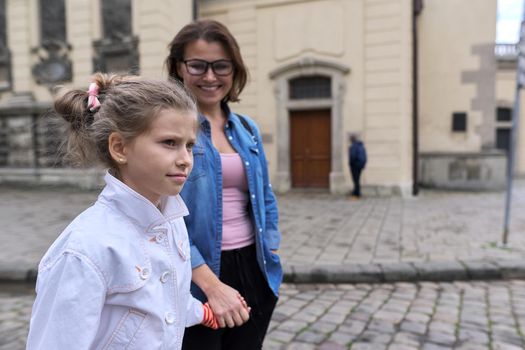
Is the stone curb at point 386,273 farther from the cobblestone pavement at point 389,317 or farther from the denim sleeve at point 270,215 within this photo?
the denim sleeve at point 270,215

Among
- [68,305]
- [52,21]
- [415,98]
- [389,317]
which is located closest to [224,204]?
[68,305]

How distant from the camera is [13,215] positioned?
Answer: 7.71 meters

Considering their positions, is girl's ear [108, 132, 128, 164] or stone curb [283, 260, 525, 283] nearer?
girl's ear [108, 132, 128, 164]

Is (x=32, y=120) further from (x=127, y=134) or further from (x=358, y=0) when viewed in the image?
(x=127, y=134)

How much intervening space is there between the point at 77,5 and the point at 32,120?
11.6 feet

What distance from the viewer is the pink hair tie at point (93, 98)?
114cm

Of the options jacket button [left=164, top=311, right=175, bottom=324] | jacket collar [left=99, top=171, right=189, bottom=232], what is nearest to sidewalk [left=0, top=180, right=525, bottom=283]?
jacket button [left=164, top=311, right=175, bottom=324]

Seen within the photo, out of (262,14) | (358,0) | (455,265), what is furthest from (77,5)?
(455,265)

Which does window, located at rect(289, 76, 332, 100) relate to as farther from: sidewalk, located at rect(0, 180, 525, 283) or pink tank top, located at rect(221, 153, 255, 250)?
pink tank top, located at rect(221, 153, 255, 250)

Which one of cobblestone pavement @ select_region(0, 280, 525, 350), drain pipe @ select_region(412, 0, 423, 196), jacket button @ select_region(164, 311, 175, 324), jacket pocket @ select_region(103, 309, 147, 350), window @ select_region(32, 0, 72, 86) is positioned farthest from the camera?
drain pipe @ select_region(412, 0, 423, 196)

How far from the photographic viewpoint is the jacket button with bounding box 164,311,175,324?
3.84 feet

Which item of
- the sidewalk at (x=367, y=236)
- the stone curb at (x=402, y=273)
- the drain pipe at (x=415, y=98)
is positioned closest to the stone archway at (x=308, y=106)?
the sidewalk at (x=367, y=236)

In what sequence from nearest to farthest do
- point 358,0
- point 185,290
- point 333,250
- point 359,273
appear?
point 185,290 < point 359,273 < point 333,250 < point 358,0

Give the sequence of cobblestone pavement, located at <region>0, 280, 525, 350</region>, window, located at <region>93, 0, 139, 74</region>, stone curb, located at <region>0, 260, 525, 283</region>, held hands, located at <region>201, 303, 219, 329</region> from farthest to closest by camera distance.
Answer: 1. window, located at <region>93, 0, 139, 74</region>
2. stone curb, located at <region>0, 260, 525, 283</region>
3. cobblestone pavement, located at <region>0, 280, 525, 350</region>
4. held hands, located at <region>201, 303, 219, 329</region>
